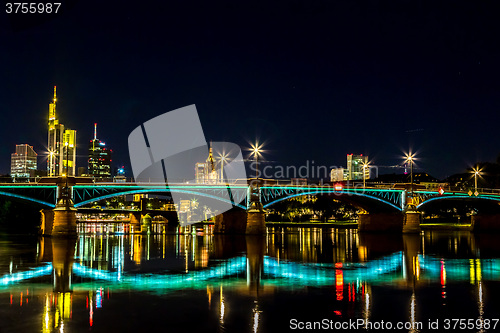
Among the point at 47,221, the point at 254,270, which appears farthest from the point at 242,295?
the point at 47,221

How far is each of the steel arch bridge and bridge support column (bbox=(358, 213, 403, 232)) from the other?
1321 mm

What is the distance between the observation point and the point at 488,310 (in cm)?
1869

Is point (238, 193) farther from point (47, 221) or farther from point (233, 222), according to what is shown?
point (47, 221)

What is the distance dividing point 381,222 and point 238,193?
28981 mm

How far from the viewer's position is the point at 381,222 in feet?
306

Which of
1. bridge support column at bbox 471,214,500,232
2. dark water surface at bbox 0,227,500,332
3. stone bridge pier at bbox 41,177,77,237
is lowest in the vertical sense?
dark water surface at bbox 0,227,500,332

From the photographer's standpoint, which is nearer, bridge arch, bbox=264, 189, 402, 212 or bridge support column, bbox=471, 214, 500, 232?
bridge arch, bbox=264, 189, 402, 212

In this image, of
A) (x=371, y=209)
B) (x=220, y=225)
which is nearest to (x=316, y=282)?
(x=220, y=225)

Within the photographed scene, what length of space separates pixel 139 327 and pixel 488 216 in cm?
9851

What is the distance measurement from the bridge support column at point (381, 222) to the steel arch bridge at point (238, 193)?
1.32 metres

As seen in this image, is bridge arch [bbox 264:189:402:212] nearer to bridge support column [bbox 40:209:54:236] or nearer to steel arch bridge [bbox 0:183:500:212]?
steel arch bridge [bbox 0:183:500:212]

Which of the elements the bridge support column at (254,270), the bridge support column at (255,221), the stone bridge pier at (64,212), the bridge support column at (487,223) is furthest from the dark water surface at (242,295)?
the bridge support column at (487,223)

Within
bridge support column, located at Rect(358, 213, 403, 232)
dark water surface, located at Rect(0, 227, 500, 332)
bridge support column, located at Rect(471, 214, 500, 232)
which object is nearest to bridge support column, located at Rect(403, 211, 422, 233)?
bridge support column, located at Rect(358, 213, 403, 232)

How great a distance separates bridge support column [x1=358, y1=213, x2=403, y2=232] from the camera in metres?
92.0
